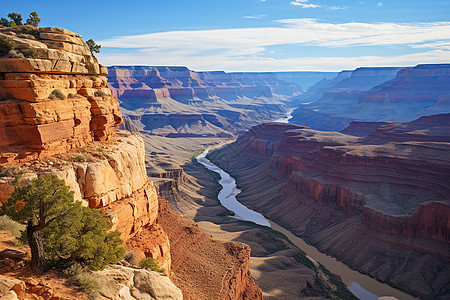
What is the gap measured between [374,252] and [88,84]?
41.8 metres

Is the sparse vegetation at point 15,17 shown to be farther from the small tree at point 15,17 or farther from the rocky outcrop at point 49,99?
the rocky outcrop at point 49,99

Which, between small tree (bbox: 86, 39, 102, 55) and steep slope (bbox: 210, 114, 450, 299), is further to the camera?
steep slope (bbox: 210, 114, 450, 299)

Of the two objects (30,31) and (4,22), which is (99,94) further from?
(4,22)

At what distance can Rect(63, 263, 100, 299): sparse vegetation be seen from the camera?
12.3 meters

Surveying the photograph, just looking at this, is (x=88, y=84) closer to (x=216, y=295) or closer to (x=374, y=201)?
(x=216, y=295)

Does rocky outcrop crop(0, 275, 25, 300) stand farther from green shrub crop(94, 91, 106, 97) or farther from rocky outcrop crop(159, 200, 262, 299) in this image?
green shrub crop(94, 91, 106, 97)

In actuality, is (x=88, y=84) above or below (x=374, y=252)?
above

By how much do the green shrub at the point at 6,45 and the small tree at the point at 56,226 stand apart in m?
7.21

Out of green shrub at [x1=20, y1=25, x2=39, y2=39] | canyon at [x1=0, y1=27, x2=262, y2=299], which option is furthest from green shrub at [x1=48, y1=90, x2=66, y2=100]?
green shrub at [x1=20, y1=25, x2=39, y2=39]

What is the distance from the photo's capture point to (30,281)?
37.4 feet

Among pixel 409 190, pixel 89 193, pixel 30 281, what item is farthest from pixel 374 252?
pixel 30 281

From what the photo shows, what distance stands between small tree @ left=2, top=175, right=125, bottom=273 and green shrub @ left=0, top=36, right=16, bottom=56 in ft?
23.7

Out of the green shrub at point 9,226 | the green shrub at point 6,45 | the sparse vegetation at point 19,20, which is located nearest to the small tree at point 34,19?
the sparse vegetation at point 19,20

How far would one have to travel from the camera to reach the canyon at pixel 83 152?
15391 mm
